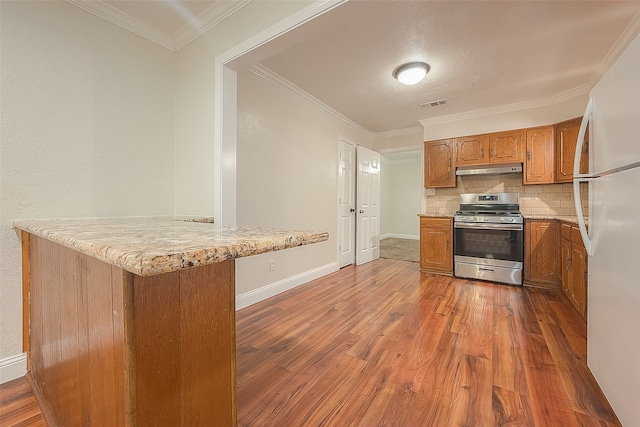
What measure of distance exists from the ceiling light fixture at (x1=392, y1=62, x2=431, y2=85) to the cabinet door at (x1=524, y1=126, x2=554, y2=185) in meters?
1.96

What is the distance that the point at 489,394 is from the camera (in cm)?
141

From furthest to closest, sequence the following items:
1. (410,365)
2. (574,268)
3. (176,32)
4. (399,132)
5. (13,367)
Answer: (399,132) → (574,268) → (176,32) → (410,365) → (13,367)

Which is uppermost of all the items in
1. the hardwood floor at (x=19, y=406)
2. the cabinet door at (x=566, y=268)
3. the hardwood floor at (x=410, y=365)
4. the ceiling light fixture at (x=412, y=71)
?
the ceiling light fixture at (x=412, y=71)

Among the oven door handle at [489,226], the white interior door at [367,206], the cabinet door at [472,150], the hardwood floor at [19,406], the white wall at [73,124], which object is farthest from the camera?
the white interior door at [367,206]

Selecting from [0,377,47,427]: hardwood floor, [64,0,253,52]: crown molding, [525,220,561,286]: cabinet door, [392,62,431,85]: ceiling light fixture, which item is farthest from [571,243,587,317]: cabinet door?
[0,377,47,427]: hardwood floor

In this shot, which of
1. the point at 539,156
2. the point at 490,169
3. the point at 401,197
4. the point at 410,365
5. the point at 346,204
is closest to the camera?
the point at 410,365

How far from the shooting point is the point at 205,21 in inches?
76.5

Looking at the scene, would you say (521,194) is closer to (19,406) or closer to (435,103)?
(435,103)

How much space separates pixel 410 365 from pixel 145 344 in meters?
1.57

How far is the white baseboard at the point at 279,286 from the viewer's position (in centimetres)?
258

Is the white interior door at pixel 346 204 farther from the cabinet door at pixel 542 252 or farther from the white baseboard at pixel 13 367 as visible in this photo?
the white baseboard at pixel 13 367

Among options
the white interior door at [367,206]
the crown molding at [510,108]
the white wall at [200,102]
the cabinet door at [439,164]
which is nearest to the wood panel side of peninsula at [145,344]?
the white wall at [200,102]

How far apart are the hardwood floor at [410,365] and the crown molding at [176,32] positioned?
2.39 m

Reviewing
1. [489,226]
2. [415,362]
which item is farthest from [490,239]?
[415,362]
